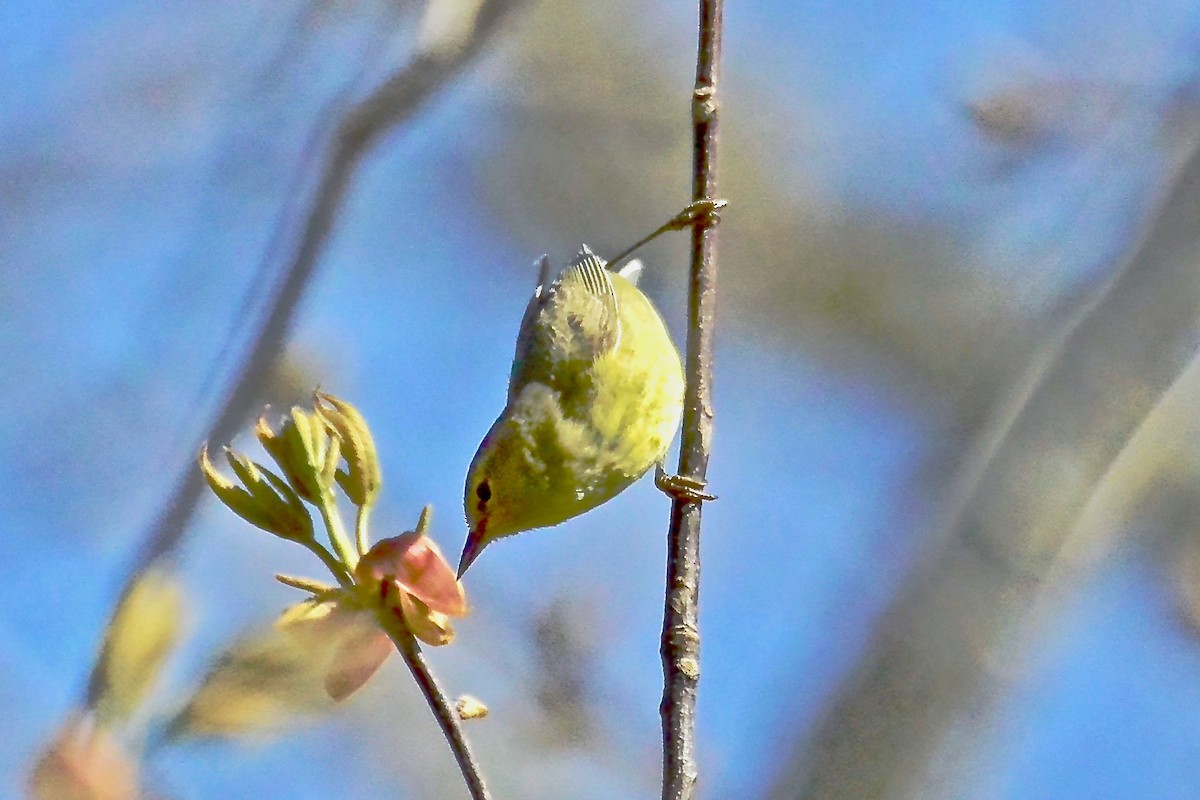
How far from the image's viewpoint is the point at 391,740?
9.56 feet

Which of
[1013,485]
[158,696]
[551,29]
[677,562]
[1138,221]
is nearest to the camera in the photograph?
[677,562]

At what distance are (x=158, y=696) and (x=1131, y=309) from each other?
1.65 meters

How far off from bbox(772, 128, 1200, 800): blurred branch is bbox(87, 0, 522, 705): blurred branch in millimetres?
1094

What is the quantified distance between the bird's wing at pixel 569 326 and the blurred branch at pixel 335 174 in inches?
17.1

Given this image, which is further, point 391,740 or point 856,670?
point 391,740

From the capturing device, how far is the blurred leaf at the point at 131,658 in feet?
4.55

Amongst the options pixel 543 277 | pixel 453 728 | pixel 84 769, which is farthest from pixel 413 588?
pixel 543 277

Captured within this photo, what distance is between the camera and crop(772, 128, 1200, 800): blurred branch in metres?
1.69

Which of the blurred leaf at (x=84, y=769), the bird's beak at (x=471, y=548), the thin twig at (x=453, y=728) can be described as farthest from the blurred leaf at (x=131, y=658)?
the thin twig at (x=453, y=728)

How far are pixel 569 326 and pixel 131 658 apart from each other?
0.84 metres

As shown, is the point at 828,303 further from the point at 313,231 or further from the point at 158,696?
the point at 158,696

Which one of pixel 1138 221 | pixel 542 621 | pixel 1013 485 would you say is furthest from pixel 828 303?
pixel 1013 485

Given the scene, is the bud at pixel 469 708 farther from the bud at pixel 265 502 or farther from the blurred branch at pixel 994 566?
the blurred branch at pixel 994 566

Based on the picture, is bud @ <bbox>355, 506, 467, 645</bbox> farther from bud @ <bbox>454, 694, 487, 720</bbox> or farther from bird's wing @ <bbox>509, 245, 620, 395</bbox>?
bird's wing @ <bbox>509, 245, 620, 395</bbox>
